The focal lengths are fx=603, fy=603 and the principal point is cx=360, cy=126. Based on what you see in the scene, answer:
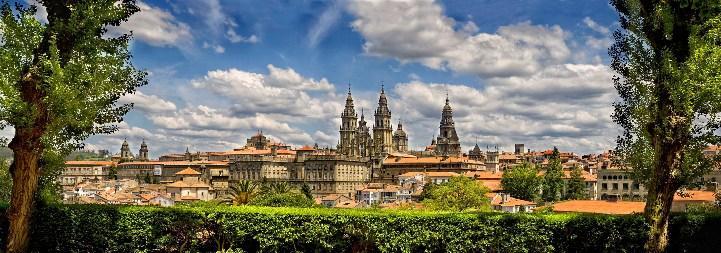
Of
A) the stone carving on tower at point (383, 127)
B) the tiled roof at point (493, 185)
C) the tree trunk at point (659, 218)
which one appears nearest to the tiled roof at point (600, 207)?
the tree trunk at point (659, 218)

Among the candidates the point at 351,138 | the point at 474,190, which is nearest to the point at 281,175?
the point at 351,138

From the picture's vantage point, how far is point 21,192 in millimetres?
17297

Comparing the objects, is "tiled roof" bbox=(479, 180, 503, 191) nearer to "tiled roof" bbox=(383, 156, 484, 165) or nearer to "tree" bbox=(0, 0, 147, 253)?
"tiled roof" bbox=(383, 156, 484, 165)

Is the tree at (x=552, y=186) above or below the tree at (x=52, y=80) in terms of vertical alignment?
below

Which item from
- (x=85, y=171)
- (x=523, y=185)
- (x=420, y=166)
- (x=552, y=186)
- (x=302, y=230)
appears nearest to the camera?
(x=302, y=230)

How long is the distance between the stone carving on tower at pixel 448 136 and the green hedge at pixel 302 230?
507ft

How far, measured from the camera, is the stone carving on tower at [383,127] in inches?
6850

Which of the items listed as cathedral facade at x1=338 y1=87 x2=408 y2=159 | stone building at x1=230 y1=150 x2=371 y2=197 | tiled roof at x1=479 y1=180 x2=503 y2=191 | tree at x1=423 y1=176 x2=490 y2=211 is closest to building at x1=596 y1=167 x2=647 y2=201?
tiled roof at x1=479 y1=180 x2=503 y2=191

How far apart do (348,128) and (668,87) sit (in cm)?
15074

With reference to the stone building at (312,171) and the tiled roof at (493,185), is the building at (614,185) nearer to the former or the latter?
the tiled roof at (493,185)

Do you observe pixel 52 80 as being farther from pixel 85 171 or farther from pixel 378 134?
pixel 85 171

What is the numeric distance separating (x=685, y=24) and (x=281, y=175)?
129500 millimetres

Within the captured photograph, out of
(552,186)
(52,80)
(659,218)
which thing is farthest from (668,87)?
(552,186)

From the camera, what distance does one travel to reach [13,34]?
16.2 meters
